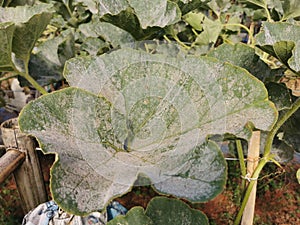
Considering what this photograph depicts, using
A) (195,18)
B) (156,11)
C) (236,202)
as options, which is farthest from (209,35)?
(236,202)

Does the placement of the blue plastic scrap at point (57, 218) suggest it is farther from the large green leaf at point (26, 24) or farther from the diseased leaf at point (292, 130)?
the diseased leaf at point (292, 130)

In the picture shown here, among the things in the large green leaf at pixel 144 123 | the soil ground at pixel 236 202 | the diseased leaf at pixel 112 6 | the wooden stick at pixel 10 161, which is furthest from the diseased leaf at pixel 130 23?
the soil ground at pixel 236 202

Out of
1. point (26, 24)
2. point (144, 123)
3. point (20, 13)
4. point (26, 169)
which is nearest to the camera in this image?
point (144, 123)

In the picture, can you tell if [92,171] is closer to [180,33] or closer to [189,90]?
[189,90]

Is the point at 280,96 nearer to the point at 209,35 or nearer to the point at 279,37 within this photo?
the point at 279,37

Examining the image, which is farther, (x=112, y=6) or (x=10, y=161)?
(x=10, y=161)

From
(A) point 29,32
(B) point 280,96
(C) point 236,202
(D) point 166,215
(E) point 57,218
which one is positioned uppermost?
(A) point 29,32

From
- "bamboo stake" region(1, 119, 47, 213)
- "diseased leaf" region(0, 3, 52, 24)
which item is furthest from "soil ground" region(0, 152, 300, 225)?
"diseased leaf" region(0, 3, 52, 24)
